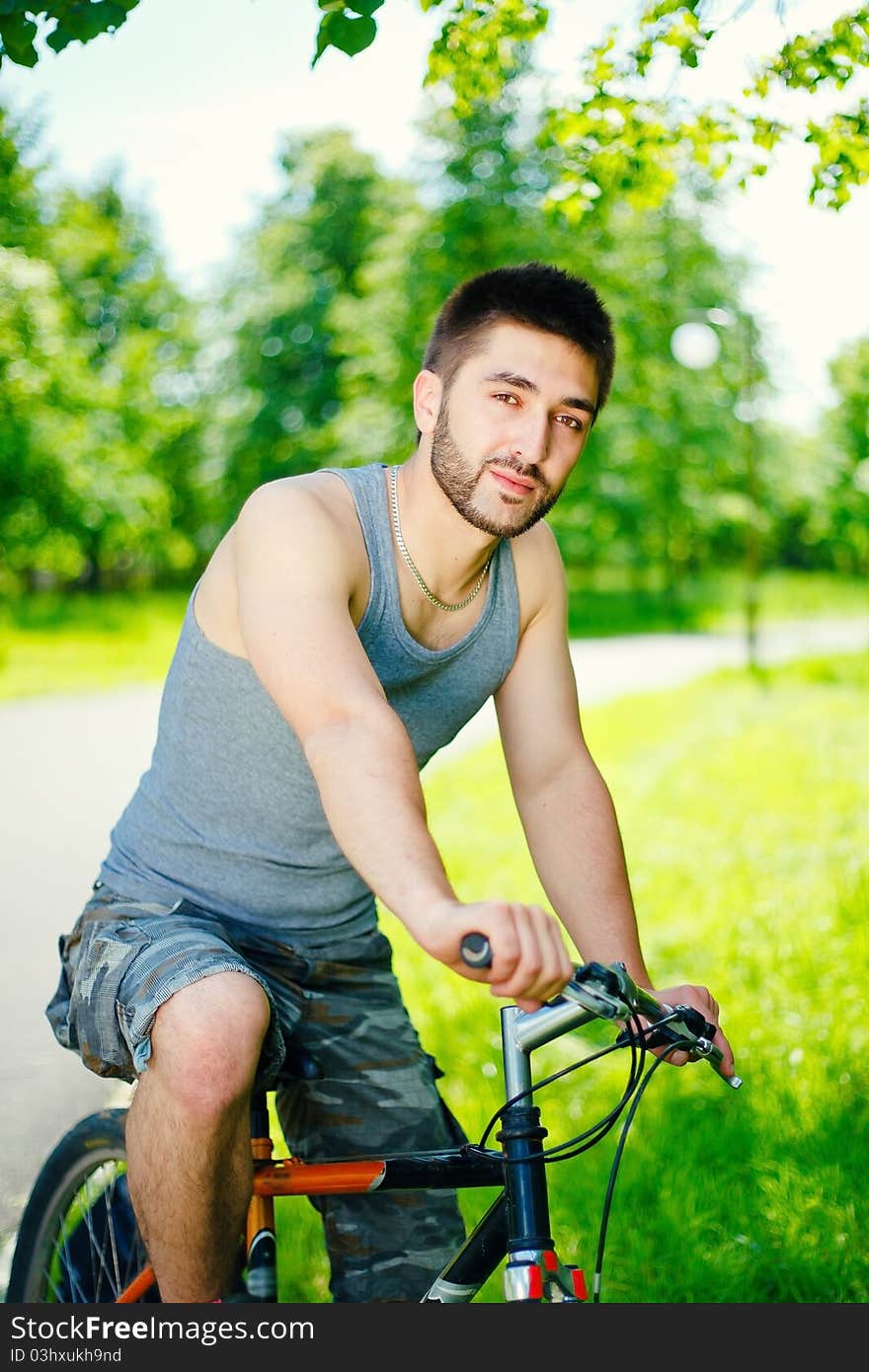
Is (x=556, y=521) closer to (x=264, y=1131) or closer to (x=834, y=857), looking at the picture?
(x=834, y=857)

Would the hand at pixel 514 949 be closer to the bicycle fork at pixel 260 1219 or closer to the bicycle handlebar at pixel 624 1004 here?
the bicycle handlebar at pixel 624 1004

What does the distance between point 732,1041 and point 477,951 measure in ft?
11.0

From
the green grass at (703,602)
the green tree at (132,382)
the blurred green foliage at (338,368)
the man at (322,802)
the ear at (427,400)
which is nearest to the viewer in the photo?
the man at (322,802)

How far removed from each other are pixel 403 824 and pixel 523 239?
1969 cm

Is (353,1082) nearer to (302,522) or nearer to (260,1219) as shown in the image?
(260,1219)

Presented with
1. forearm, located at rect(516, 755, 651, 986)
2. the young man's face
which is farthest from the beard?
forearm, located at rect(516, 755, 651, 986)

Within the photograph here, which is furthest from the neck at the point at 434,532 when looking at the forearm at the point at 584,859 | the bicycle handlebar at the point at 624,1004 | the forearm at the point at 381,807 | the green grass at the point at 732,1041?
the green grass at the point at 732,1041

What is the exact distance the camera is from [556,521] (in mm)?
25344

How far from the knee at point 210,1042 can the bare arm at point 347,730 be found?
1.11ft

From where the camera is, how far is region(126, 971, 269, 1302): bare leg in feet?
6.58

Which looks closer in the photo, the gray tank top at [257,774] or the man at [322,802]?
the man at [322,802]

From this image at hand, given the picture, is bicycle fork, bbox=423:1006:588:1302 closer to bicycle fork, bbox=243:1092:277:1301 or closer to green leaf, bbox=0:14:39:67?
bicycle fork, bbox=243:1092:277:1301

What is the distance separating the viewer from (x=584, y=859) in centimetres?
243

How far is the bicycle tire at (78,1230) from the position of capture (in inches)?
104
